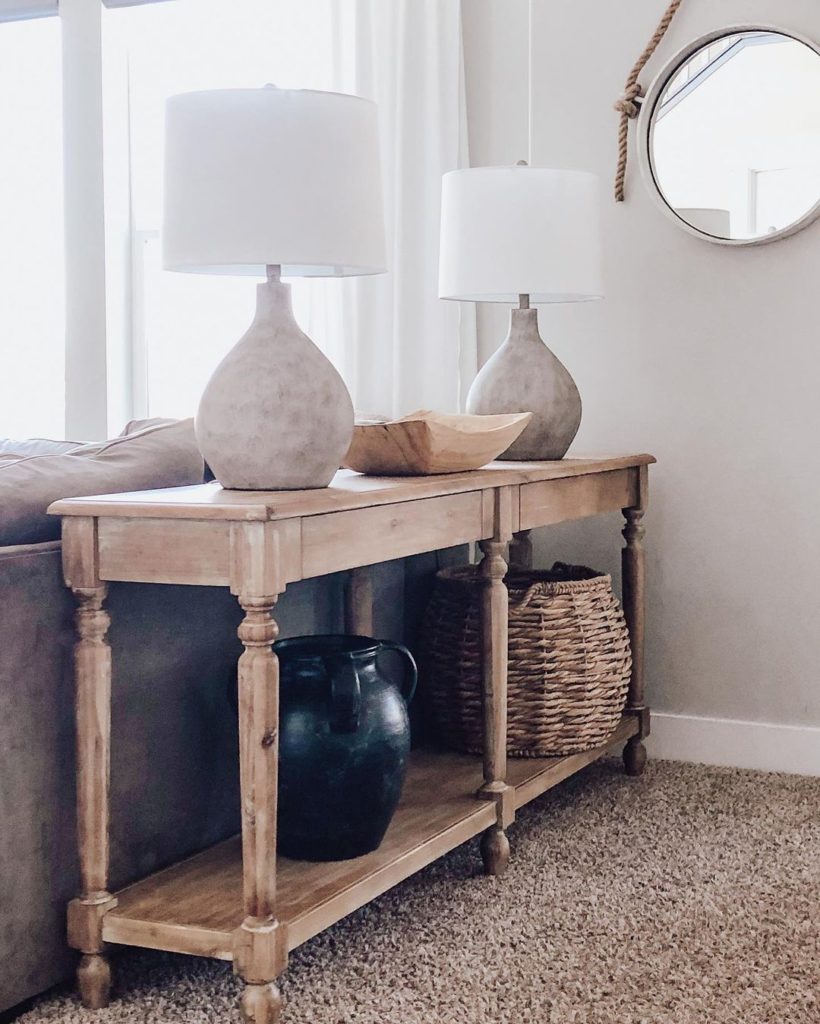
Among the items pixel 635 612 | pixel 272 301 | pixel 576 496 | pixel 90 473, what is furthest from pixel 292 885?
pixel 635 612

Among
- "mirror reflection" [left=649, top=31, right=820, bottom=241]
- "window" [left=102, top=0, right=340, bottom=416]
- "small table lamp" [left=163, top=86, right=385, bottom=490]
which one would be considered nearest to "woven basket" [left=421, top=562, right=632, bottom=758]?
"small table lamp" [left=163, top=86, right=385, bottom=490]

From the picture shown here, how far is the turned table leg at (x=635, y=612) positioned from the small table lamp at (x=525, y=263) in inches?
13.1

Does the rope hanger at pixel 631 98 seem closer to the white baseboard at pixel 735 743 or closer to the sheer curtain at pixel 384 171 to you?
the sheer curtain at pixel 384 171

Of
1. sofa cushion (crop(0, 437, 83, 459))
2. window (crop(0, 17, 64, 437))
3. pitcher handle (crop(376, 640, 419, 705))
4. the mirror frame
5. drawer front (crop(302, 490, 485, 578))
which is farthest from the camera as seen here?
window (crop(0, 17, 64, 437))

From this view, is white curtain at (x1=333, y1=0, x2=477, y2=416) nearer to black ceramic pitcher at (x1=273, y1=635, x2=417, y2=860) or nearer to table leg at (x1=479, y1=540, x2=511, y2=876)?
table leg at (x1=479, y1=540, x2=511, y2=876)

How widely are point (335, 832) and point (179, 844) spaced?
262 millimetres

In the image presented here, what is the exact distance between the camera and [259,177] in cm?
183

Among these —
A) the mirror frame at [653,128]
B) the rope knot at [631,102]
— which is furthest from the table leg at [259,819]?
the rope knot at [631,102]

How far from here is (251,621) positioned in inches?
66.2

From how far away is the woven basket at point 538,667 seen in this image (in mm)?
2701

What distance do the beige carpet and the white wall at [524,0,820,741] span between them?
21.8 inches

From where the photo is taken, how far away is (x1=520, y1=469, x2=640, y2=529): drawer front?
2.51 m

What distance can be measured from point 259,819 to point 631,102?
2164mm

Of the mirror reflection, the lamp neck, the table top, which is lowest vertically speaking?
Answer: the table top
